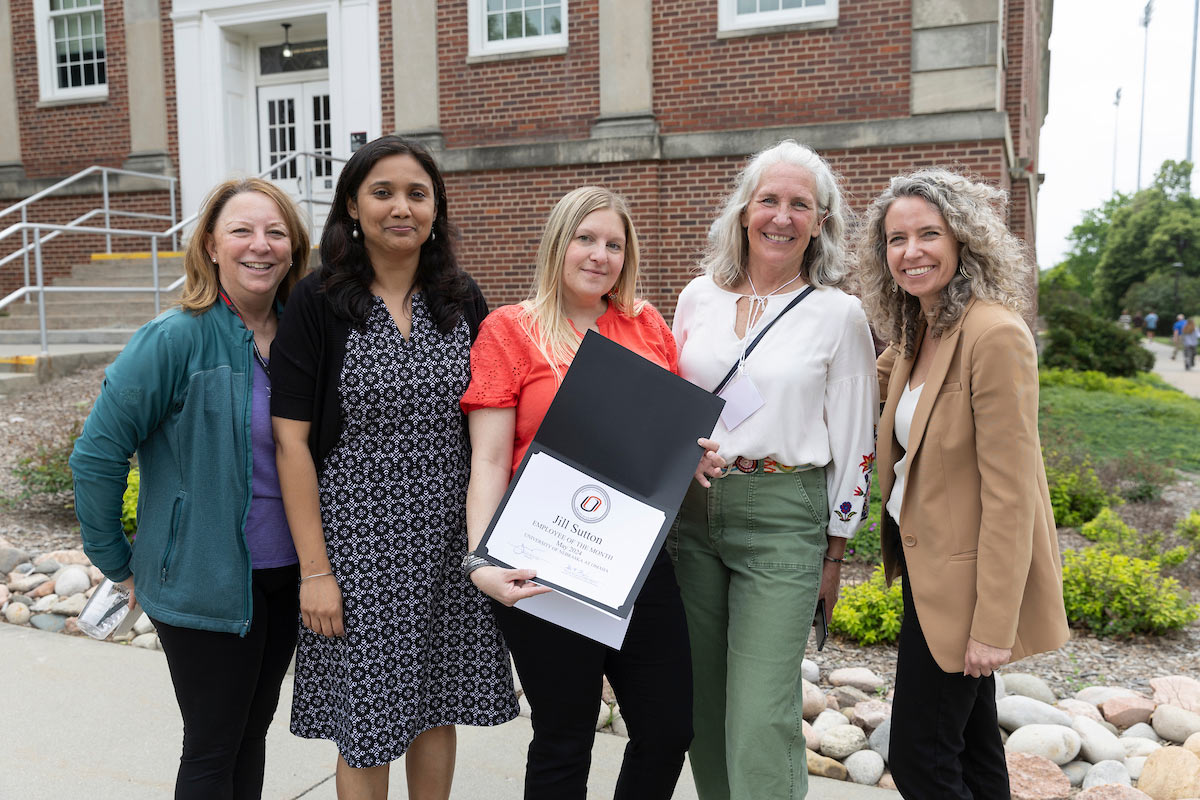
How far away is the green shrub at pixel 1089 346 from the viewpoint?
1856 cm

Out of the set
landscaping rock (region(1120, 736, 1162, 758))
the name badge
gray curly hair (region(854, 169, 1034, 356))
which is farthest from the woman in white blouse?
landscaping rock (region(1120, 736, 1162, 758))

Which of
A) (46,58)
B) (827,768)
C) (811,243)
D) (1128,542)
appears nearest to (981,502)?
(811,243)

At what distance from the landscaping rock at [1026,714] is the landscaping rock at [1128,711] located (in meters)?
0.25

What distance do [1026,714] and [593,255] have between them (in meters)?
2.68

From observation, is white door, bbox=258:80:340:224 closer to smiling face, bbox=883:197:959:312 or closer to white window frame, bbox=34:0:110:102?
white window frame, bbox=34:0:110:102

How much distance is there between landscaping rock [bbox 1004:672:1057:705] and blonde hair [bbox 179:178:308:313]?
3.43 m

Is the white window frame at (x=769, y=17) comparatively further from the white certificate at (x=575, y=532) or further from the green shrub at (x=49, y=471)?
the white certificate at (x=575, y=532)

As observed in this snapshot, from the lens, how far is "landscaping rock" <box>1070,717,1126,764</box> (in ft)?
11.4

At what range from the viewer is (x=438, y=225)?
260 centimetres

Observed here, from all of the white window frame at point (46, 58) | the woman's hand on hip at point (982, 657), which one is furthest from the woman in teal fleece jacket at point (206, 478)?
the white window frame at point (46, 58)

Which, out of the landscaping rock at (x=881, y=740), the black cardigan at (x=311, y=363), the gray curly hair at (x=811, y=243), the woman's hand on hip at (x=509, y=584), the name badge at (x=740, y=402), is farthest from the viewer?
the landscaping rock at (x=881, y=740)

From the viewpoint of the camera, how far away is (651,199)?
10.6m

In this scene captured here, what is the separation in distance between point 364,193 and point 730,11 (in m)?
8.93

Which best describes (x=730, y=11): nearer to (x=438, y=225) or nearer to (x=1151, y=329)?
(x=438, y=225)
